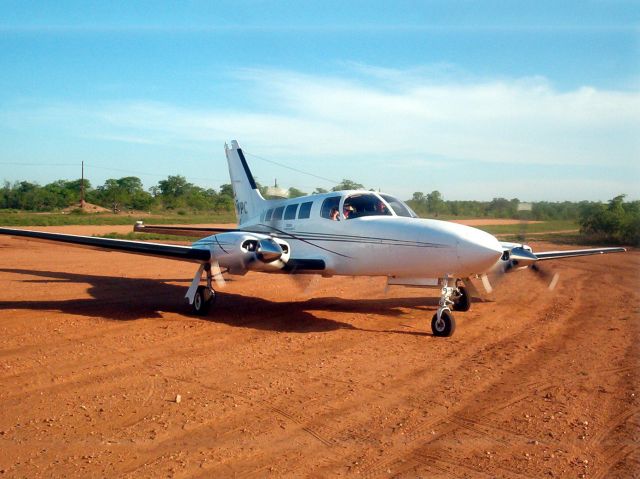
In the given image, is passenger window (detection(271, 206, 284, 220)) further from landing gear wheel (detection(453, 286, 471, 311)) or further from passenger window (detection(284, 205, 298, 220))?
landing gear wheel (detection(453, 286, 471, 311))

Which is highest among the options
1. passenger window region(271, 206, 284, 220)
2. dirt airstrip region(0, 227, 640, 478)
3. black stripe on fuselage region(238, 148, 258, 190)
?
black stripe on fuselage region(238, 148, 258, 190)

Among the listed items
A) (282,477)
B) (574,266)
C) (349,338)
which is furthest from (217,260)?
(574,266)

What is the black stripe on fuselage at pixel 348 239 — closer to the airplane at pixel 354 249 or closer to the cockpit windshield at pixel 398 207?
the airplane at pixel 354 249

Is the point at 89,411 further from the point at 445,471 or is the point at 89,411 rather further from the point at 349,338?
the point at 349,338

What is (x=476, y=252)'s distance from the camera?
9031 mm

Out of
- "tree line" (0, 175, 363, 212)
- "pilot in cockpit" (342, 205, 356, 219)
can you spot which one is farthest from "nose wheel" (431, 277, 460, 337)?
"tree line" (0, 175, 363, 212)

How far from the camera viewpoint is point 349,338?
9297 mm

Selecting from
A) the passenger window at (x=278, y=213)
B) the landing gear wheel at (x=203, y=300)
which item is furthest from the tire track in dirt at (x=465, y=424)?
the passenger window at (x=278, y=213)

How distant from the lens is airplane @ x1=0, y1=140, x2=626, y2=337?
937 cm

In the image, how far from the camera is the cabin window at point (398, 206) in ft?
36.1

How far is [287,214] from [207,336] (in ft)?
14.1

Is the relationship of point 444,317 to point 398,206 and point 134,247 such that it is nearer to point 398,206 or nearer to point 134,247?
point 398,206

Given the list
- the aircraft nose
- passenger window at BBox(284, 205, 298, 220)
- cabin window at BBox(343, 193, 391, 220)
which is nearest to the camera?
the aircraft nose

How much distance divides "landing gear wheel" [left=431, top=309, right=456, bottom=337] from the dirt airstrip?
235mm
